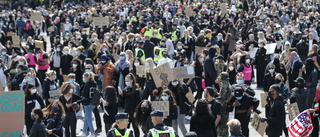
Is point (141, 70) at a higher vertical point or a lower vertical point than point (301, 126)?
higher

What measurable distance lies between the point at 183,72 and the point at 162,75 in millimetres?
1143

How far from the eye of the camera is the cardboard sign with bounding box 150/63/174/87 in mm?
11445

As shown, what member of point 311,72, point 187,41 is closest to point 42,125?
point 311,72

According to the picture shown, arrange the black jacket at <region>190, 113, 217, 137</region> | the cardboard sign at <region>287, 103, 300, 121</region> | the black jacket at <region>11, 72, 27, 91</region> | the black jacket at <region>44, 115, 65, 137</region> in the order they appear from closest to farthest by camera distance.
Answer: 1. the black jacket at <region>190, 113, 217, 137</region>
2. the black jacket at <region>44, 115, 65, 137</region>
3. the cardboard sign at <region>287, 103, 300, 121</region>
4. the black jacket at <region>11, 72, 27, 91</region>

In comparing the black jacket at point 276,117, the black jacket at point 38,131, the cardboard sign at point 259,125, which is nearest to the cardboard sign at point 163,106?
the cardboard sign at point 259,125

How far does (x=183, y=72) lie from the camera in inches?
495

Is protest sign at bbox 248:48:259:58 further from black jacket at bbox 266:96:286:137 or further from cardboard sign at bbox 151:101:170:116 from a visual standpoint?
cardboard sign at bbox 151:101:170:116

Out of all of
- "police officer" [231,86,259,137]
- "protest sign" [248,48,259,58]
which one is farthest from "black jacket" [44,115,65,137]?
"protest sign" [248,48,259,58]

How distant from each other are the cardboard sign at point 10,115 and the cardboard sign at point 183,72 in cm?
398

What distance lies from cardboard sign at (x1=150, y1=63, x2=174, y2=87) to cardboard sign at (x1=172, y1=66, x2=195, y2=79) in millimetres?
666

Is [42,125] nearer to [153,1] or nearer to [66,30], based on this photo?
[66,30]

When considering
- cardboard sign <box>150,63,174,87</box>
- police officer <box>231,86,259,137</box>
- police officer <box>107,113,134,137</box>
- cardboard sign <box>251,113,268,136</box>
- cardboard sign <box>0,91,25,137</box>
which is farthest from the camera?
cardboard sign <box>150,63,174,87</box>

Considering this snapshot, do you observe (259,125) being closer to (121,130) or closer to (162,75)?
(162,75)

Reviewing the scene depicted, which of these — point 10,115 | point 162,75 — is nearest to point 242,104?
point 162,75
